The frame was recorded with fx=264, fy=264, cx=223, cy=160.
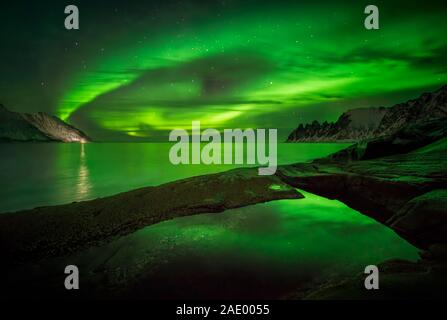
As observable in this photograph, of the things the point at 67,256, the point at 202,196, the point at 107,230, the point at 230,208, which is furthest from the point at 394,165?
the point at 67,256

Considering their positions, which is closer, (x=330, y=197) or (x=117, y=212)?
(x=117, y=212)

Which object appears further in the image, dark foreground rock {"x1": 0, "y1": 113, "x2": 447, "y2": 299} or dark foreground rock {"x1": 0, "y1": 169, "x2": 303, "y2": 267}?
dark foreground rock {"x1": 0, "y1": 169, "x2": 303, "y2": 267}

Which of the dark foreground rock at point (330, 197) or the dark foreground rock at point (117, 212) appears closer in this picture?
the dark foreground rock at point (330, 197)

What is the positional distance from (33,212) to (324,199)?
16.1m

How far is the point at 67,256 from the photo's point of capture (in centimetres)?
877

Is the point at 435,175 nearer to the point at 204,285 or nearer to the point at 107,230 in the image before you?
the point at 204,285
